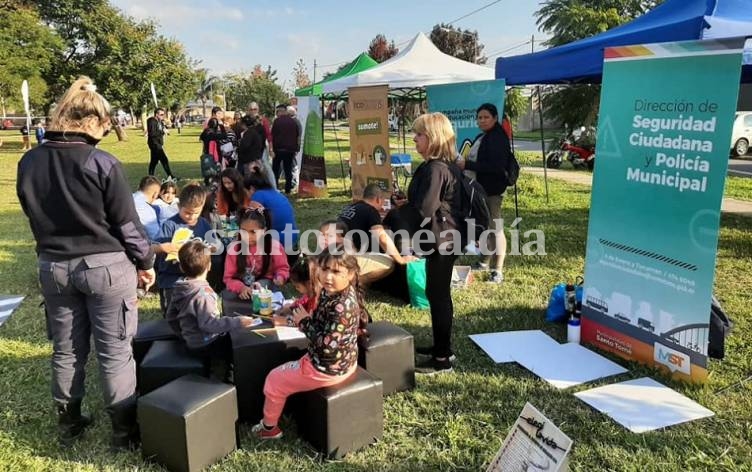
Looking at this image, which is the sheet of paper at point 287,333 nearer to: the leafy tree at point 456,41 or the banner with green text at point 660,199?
the banner with green text at point 660,199

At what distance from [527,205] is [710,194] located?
20.3ft

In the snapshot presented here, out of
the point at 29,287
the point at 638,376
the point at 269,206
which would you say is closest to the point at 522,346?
the point at 638,376

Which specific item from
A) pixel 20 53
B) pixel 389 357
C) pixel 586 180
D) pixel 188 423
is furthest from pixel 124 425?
pixel 20 53

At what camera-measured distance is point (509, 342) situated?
403 centimetres

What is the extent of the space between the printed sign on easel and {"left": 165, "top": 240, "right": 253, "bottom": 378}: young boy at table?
5.22 feet

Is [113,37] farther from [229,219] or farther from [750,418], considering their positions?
[750,418]

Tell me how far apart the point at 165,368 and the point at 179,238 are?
1.73 metres

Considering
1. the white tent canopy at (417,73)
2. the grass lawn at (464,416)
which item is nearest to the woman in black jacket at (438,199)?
the grass lawn at (464,416)

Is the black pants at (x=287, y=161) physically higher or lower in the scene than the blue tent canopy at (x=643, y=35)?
lower

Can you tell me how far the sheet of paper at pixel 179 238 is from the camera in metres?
4.28

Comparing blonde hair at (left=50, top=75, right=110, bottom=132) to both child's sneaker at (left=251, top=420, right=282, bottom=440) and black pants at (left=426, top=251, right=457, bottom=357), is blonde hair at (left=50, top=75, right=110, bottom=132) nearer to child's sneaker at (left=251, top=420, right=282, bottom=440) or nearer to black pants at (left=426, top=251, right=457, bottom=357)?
child's sneaker at (left=251, top=420, right=282, bottom=440)

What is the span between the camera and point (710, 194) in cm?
316

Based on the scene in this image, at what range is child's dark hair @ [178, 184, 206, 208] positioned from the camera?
4.55m

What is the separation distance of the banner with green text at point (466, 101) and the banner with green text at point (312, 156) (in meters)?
3.04
